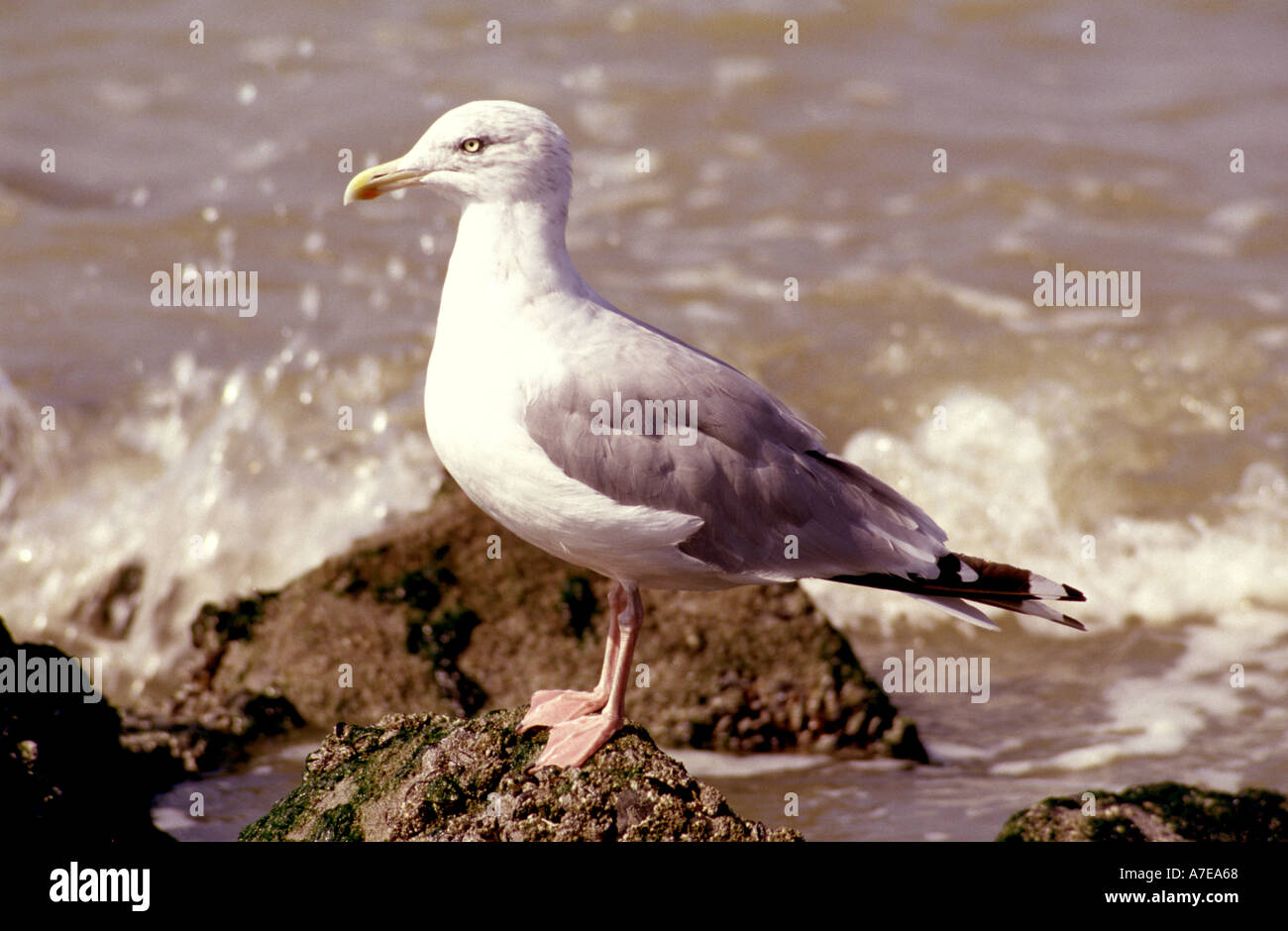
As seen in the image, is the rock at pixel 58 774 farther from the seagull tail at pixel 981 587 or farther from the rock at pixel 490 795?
the seagull tail at pixel 981 587

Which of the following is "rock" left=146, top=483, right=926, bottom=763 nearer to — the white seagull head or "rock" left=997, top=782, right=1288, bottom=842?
"rock" left=997, top=782, right=1288, bottom=842

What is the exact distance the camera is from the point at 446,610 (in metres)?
7.38

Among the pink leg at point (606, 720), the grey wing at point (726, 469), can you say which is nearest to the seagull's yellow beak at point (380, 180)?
the grey wing at point (726, 469)

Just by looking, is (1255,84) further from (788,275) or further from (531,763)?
(531,763)

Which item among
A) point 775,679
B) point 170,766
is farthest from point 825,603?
point 170,766

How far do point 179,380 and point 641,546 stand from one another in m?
7.17

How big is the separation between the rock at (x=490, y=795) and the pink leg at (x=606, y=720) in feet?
0.12

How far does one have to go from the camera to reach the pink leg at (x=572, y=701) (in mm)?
4988

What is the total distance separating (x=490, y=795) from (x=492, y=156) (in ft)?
7.01

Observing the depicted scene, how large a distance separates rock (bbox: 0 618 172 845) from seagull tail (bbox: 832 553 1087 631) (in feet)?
9.05

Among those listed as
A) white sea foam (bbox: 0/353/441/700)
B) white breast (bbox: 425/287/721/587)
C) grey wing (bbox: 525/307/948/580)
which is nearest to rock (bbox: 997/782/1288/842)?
grey wing (bbox: 525/307/948/580)

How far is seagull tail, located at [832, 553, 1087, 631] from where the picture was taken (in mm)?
5082

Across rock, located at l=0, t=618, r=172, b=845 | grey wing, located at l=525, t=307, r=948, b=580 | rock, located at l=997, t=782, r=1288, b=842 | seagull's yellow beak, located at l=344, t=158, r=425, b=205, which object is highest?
seagull's yellow beak, located at l=344, t=158, r=425, b=205

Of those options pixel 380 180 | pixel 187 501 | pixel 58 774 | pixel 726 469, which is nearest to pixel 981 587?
pixel 726 469
